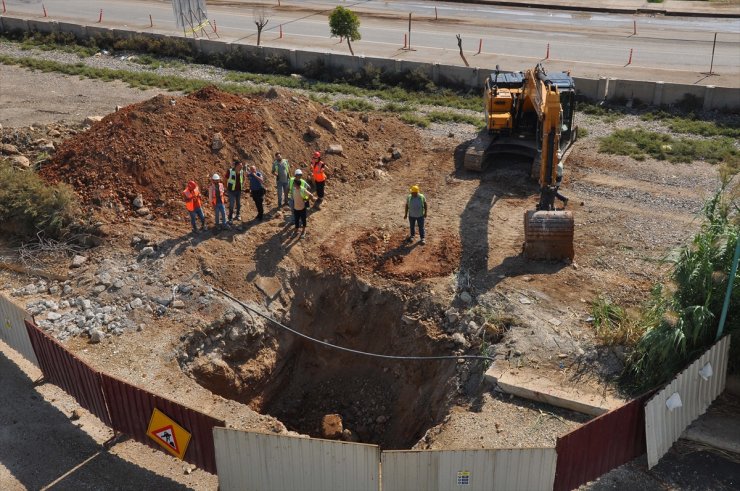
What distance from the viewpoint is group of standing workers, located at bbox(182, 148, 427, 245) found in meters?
15.8

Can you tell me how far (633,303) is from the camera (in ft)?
45.8

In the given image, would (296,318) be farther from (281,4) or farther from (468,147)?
(281,4)

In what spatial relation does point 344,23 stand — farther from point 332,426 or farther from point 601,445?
point 601,445

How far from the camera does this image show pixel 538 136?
703 inches

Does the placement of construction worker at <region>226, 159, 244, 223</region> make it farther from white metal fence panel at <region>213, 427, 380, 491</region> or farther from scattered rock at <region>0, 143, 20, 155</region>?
white metal fence panel at <region>213, 427, 380, 491</region>

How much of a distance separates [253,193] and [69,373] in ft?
20.4

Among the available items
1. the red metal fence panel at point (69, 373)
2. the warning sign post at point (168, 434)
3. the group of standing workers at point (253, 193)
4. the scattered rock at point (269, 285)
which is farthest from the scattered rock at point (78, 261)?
the warning sign post at point (168, 434)

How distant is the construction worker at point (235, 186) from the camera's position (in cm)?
1628

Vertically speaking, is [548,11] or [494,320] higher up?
[548,11]

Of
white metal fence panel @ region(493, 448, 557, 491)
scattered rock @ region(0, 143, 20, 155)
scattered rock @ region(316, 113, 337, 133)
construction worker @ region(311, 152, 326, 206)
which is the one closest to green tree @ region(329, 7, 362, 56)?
scattered rock @ region(316, 113, 337, 133)

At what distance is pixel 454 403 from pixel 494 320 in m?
1.91

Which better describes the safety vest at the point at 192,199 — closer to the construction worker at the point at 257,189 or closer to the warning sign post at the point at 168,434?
the construction worker at the point at 257,189

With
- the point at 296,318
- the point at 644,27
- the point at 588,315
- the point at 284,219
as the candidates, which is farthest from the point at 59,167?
the point at 644,27

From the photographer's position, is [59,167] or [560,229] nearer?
[560,229]
